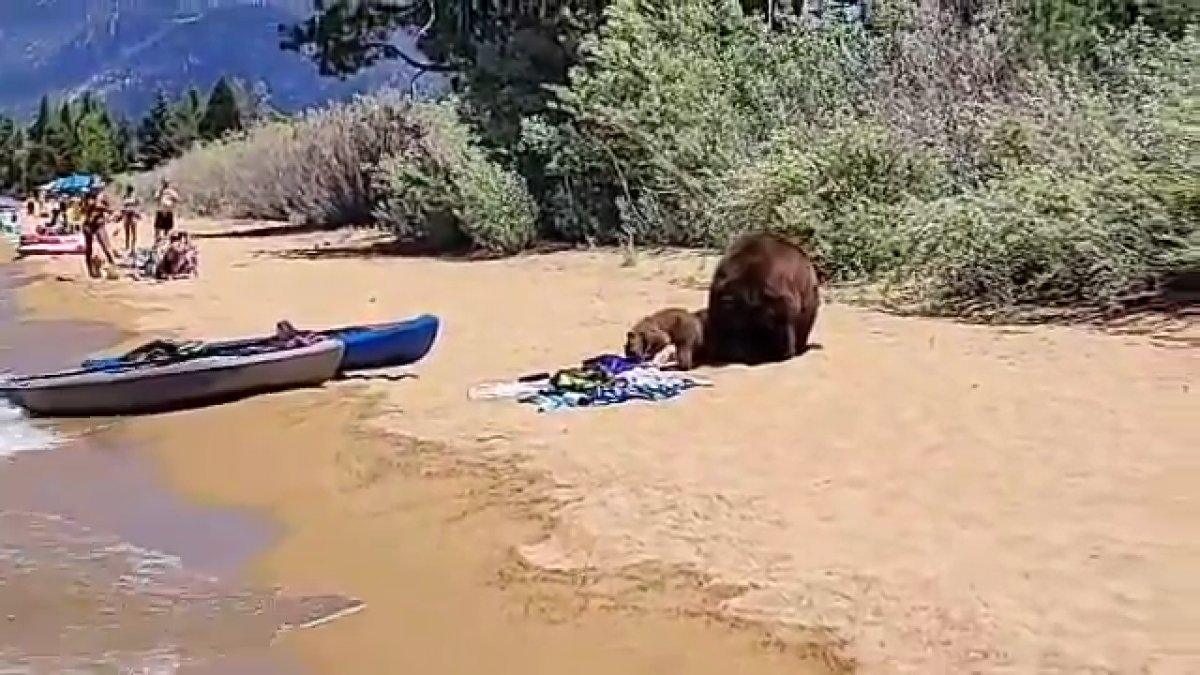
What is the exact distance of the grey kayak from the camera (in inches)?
499

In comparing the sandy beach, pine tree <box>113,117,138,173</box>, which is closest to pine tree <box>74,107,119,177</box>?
pine tree <box>113,117,138,173</box>

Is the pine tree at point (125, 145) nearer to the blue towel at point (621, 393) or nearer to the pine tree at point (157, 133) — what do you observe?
the pine tree at point (157, 133)

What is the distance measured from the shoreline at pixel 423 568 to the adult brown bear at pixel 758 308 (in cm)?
244

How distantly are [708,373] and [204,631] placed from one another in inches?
202

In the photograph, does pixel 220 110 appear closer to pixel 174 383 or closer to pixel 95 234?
pixel 95 234

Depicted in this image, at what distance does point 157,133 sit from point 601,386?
86.5 metres

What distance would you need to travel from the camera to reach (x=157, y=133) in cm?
9344

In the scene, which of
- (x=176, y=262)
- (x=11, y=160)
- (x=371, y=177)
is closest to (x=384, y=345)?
(x=176, y=262)

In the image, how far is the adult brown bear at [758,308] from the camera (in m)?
12.0

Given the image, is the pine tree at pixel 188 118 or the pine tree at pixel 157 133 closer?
the pine tree at pixel 157 133

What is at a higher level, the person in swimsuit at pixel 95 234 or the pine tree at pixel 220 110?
the person in swimsuit at pixel 95 234

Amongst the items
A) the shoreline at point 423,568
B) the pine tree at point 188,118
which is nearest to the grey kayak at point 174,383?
the shoreline at point 423,568

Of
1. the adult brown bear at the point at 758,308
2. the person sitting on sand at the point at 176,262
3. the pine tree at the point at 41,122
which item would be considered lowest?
the pine tree at the point at 41,122

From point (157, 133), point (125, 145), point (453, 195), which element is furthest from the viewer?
point (125, 145)
